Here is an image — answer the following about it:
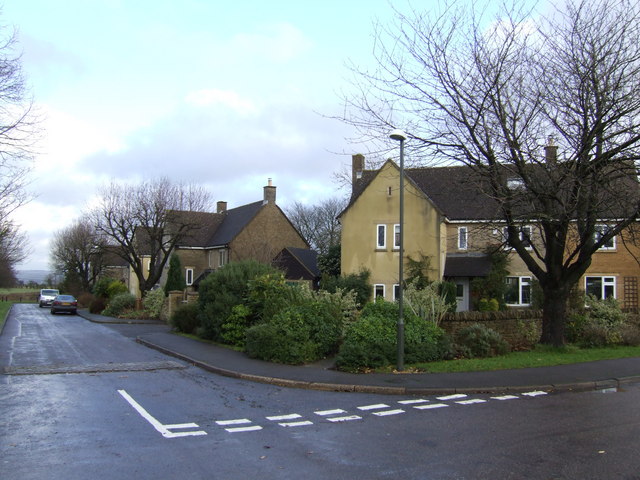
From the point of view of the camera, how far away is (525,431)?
787 cm

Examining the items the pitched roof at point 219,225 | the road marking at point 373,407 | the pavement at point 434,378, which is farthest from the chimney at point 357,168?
the road marking at point 373,407

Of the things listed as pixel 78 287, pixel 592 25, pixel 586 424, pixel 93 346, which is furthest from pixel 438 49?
pixel 78 287

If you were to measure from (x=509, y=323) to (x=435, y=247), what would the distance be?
12708 mm

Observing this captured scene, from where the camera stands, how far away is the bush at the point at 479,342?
15029 millimetres

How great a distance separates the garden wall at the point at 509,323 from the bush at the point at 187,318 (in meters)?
10.9

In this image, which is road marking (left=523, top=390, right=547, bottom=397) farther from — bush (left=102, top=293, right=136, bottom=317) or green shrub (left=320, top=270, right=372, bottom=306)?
bush (left=102, top=293, right=136, bottom=317)

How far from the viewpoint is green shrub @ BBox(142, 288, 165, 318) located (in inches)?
1324

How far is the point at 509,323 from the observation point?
16.7m

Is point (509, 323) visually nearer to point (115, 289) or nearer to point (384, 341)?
point (384, 341)

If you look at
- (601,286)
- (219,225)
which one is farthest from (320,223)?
(601,286)

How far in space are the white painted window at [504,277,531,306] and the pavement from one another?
47.6 ft

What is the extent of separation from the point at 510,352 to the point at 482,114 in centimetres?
690

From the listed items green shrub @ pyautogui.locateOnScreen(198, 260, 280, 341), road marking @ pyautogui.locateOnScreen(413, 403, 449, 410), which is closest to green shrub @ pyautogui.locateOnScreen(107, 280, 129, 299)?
green shrub @ pyautogui.locateOnScreen(198, 260, 280, 341)

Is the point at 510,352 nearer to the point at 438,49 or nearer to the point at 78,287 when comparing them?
the point at 438,49
